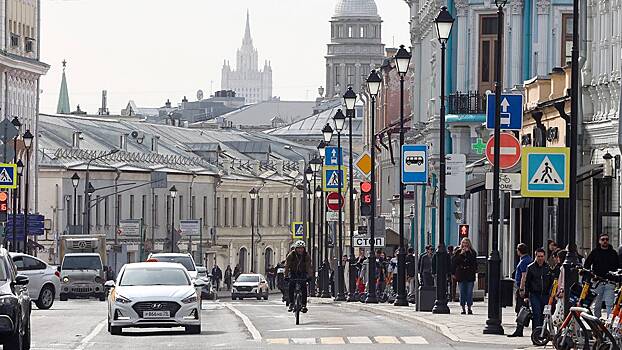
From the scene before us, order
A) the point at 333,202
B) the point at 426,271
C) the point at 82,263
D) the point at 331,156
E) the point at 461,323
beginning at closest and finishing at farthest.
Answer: the point at 461,323 < the point at 426,271 < the point at 333,202 < the point at 82,263 < the point at 331,156

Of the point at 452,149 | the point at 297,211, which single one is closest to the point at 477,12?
the point at 452,149

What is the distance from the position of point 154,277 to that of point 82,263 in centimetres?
3383

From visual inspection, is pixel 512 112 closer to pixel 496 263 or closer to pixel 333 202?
pixel 496 263

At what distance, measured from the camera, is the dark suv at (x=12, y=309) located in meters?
26.0

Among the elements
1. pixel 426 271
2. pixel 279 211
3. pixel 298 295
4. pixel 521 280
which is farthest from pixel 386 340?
pixel 279 211

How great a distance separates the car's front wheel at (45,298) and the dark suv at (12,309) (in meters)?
22.8

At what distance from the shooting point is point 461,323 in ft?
117

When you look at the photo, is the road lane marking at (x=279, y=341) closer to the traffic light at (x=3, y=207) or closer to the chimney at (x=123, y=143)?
the traffic light at (x=3, y=207)

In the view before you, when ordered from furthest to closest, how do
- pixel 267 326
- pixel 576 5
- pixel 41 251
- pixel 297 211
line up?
pixel 297 211 < pixel 41 251 < pixel 267 326 < pixel 576 5

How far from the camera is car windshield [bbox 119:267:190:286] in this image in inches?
1385

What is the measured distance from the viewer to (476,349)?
28562 millimetres

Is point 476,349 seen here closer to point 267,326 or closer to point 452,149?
point 267,326

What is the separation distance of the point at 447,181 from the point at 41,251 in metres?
70.7

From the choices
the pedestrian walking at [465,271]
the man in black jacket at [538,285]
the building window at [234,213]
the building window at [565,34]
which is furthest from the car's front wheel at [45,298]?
the building window at [234,213]
